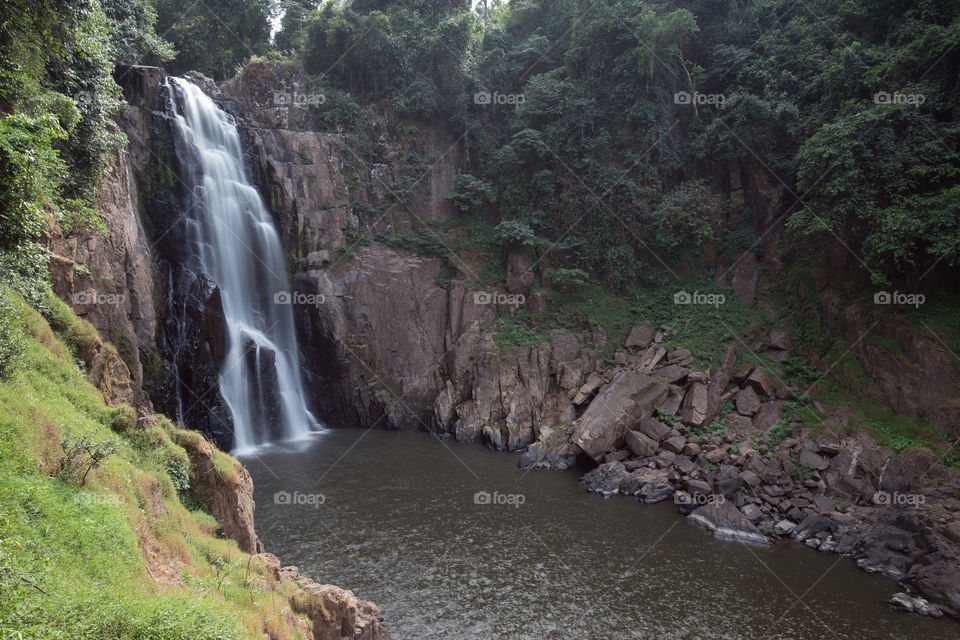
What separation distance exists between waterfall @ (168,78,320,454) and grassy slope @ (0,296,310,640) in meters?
13.0

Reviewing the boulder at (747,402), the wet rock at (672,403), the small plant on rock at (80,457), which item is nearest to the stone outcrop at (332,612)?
the small plant on rock at (80,457)

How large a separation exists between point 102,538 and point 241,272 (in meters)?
20.1

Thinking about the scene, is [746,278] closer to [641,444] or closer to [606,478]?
[641,444]

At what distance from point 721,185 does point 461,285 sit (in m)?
16.0

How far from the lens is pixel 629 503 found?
57.7 ft

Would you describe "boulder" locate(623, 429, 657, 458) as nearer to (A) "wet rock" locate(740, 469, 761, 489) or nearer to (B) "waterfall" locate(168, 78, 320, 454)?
(A) "wet rock" locate(740, 469, 761, 489)

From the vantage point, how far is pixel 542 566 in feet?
44.1

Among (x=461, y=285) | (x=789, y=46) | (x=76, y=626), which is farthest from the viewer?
(x=461, y=285)

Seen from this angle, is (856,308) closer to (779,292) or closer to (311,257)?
(779,292)

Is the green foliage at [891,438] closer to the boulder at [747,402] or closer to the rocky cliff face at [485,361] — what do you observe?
the rocky cliff face at [485,361]

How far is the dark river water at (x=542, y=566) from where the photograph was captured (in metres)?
11.3

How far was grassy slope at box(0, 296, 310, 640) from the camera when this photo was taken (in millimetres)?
4571

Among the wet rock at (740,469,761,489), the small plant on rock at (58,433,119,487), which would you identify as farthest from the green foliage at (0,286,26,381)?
the wet rock at (740,469,761,489)

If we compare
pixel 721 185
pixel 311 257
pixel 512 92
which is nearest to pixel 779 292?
pixel 721 185
